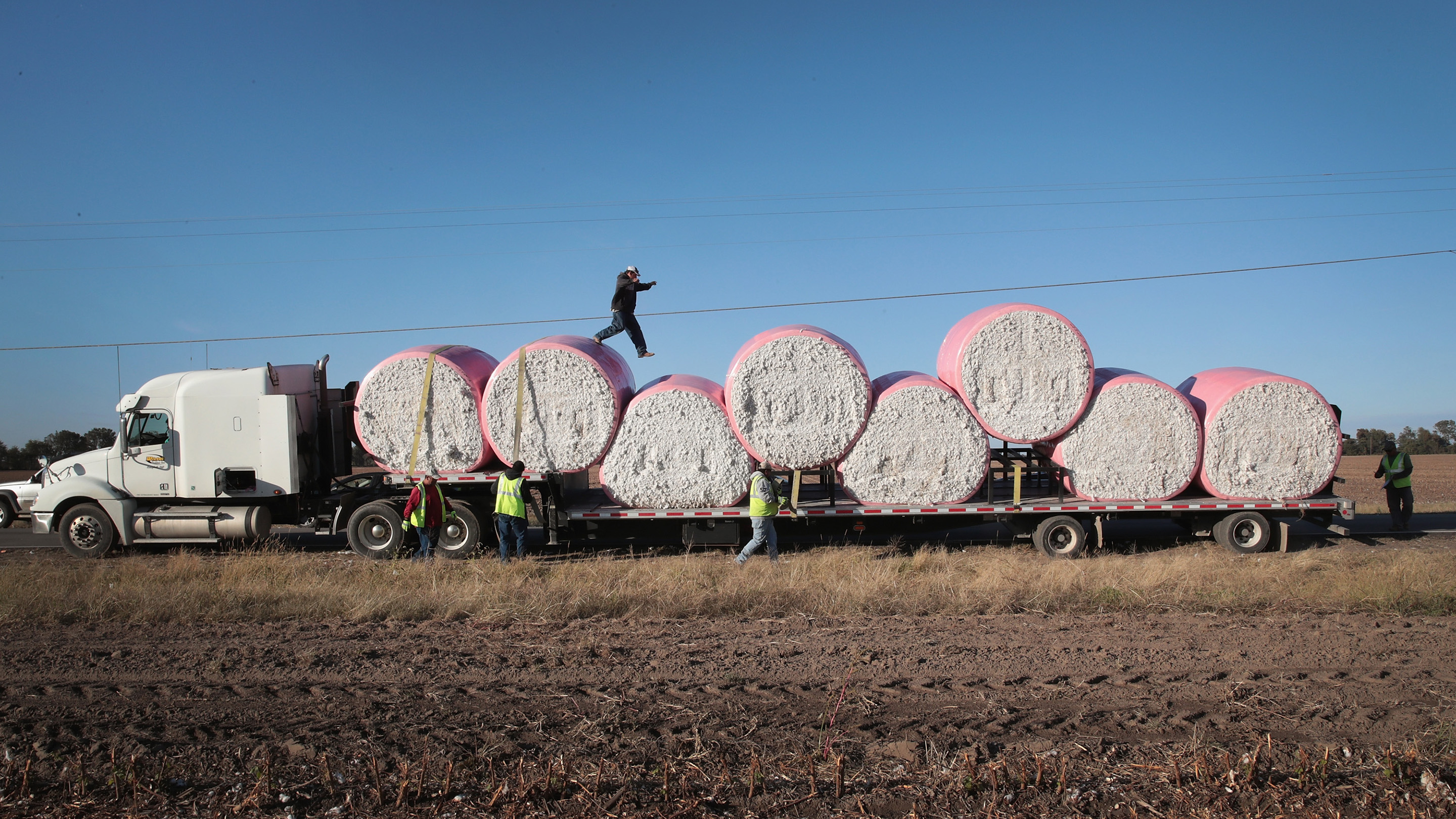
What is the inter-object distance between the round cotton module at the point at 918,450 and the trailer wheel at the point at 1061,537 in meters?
1.18

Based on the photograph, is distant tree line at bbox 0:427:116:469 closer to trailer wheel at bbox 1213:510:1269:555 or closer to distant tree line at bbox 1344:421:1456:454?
trailer wheel at bbox 1213:510:1269:555

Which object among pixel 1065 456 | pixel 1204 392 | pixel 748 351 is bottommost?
pixel 1065 456

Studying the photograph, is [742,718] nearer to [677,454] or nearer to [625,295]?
[677,454]

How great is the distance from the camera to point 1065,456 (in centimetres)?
1084

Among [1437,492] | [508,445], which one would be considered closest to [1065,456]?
[508,445]

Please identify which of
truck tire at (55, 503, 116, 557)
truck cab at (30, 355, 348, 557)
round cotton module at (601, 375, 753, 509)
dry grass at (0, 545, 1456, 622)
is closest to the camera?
dry grass at (0, 545, 1456, 622)

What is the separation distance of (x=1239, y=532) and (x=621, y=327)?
367 inches

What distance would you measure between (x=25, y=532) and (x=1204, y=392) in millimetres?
21535

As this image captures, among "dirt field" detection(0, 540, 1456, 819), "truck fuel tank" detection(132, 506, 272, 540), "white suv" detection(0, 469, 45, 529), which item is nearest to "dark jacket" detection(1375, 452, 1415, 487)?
"dirt field" detection(0, 540, 1456, 819)

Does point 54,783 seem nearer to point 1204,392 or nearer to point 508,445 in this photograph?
point 508,445

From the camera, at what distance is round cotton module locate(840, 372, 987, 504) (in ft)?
35.0

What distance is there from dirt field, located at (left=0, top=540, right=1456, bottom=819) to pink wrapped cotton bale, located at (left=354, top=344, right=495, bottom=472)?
4.35 meters

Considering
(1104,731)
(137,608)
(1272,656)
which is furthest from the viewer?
(137,608)

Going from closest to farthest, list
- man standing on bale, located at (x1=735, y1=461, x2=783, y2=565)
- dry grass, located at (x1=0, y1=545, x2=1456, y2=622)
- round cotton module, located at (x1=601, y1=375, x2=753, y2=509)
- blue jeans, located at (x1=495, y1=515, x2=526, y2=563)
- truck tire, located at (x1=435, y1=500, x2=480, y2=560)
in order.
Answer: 1. dry grass, located at (x1=0, y1=545, x2=1456, y2=622)
2. man standing on bale, located at (x1=735, y1=461, x2=783, y2=565)
3. blue jeans, located at (x1=495, y1=515, x2=526, y2=563)
4. round cotton module, located at (x1=601, y1=375, x2=753, y2=509)
5. truck tire, located at (x1=435, y1=500, x2=480, y2=560)
